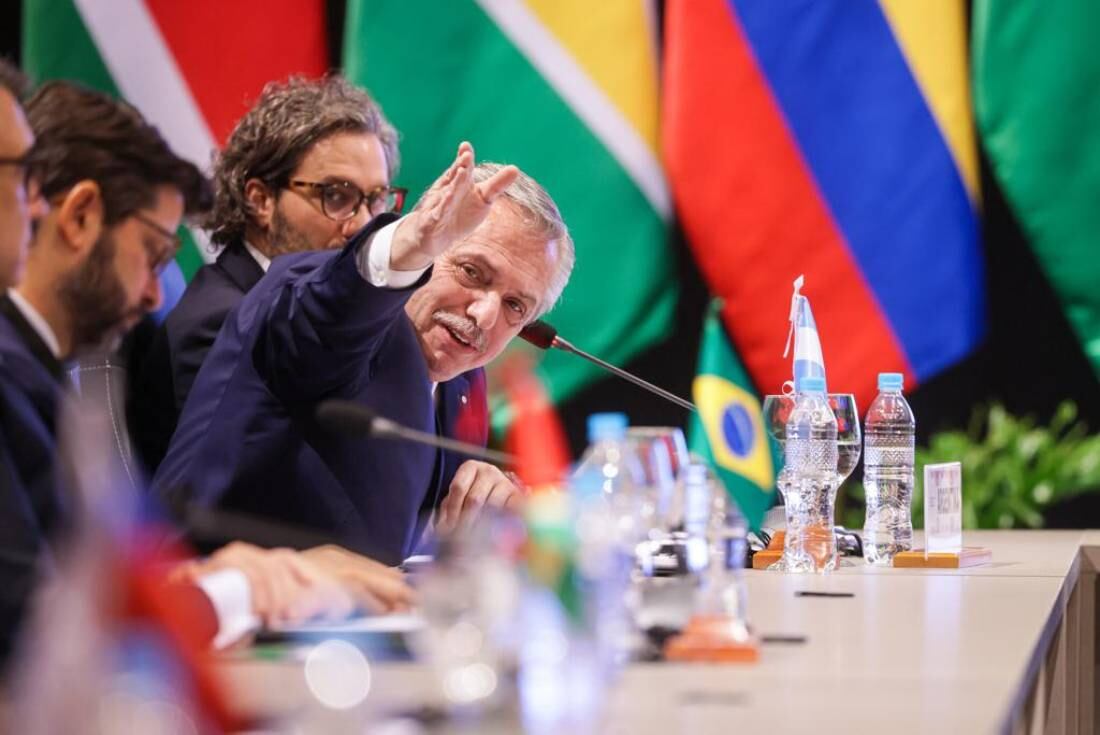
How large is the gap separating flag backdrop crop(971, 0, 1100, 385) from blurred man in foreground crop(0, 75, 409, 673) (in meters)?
3.06

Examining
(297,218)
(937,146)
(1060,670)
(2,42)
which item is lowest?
(1060,670)

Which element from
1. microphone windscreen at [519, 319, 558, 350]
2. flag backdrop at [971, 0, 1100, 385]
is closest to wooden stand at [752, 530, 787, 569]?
microphone windscreen at [519, 319, 558, 350]

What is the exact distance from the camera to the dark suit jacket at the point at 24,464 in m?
1.31

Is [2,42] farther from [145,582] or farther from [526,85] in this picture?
[145,582]

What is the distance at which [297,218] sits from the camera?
3.10 meters

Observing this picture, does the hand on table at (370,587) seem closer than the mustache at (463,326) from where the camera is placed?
Yes

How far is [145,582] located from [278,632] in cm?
65

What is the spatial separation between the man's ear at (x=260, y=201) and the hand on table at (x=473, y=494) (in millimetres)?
712

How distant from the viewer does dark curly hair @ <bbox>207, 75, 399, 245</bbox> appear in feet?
10.2

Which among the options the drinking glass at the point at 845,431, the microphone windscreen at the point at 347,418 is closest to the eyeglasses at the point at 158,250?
the microphone windscreen at the point at 347,418

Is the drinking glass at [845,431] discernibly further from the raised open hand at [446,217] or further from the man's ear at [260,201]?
the man's ear at [260,201]

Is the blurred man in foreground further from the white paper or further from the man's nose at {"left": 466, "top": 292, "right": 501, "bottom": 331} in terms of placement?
the man's nose at {"left": 466, "top": 292, "right": 501, "bottom": 331}

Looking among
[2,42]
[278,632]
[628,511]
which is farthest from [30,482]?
[2,42]

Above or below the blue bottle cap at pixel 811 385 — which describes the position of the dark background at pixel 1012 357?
above
